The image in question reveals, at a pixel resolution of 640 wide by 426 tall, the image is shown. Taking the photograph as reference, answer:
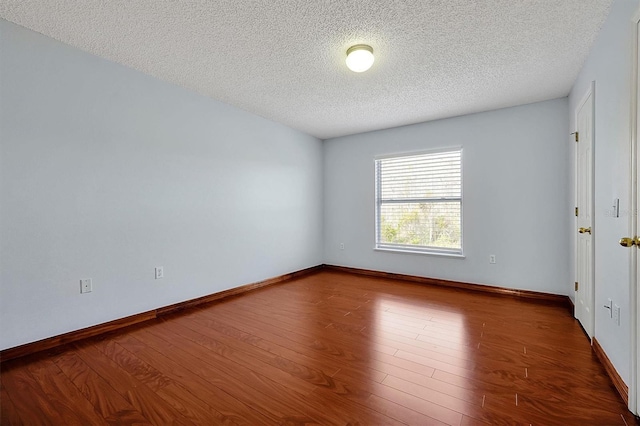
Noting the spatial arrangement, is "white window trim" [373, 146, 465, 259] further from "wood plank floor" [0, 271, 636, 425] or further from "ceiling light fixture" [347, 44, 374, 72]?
"ceiling light fixture" [347, 44, 374, 72]

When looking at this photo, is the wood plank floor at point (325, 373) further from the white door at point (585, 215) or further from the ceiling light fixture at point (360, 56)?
the ceiling light fixture at point (360, 56)

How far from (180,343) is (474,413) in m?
2.17

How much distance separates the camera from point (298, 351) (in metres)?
2.27

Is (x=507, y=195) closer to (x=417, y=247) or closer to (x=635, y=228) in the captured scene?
(x=417, y=247)

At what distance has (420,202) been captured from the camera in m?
4.47

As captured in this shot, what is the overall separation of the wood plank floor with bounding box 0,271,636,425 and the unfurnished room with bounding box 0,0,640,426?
0.02 metres

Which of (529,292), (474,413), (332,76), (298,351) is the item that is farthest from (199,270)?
(529,292)

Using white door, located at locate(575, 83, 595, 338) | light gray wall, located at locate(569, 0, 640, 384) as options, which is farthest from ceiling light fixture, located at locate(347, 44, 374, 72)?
white door, located at locate(575, 83, 595, 338)

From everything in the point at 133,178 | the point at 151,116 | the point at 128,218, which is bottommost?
the point at 128,218

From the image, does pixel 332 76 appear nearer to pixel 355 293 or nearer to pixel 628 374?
pixel 355 293

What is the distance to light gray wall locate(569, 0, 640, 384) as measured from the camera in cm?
167

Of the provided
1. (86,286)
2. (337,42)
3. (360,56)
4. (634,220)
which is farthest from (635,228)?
(86,286)

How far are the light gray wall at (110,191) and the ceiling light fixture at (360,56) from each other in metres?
1.95

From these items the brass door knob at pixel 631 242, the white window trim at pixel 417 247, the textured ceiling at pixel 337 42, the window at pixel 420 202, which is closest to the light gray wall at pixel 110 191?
the textured ceiling at pixel 337 42
